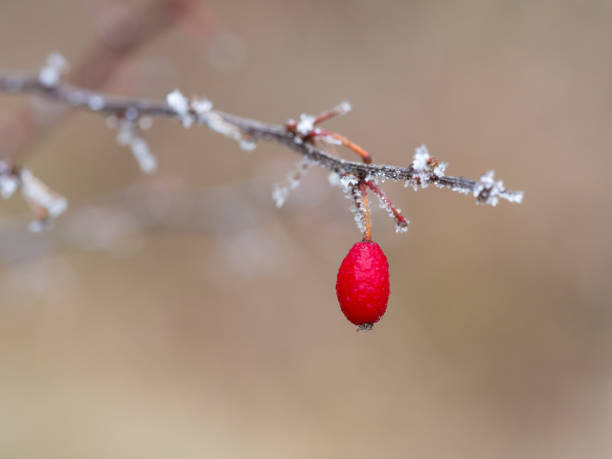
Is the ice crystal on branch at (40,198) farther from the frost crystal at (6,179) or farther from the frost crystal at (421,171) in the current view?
the frost crystal at (421,171)

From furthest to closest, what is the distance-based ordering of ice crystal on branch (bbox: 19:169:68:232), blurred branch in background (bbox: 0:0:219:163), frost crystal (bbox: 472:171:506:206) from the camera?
blurred branch in background (bbox: 0:0:219:163)
ice crystal on branch (bbox: 19:169:68:232)
frost crystal (bbox: 472:171:506:206)

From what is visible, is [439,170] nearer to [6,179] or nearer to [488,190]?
[488,190]

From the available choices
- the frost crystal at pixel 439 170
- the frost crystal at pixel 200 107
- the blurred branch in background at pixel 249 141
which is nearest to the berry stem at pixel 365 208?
the blurred branch in background at pixel 249 141

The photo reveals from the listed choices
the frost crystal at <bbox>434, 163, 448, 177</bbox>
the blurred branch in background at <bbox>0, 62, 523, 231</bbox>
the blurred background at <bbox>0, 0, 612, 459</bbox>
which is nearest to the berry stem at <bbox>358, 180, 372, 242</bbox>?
the blurred branch in background at <bbox>0, 62, 523, 231</bbox>

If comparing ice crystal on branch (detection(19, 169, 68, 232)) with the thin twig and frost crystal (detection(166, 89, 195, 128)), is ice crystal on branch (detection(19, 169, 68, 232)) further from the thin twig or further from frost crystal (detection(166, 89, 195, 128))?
frost crystal (detection(166, 89, 195, 128))

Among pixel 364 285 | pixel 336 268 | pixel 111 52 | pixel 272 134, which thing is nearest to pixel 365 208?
pixel 364 285

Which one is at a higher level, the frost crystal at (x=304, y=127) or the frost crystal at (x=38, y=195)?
the frost crystal at (x=38, y=195)

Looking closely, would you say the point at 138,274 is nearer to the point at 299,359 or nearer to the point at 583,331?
the point at 299,359
